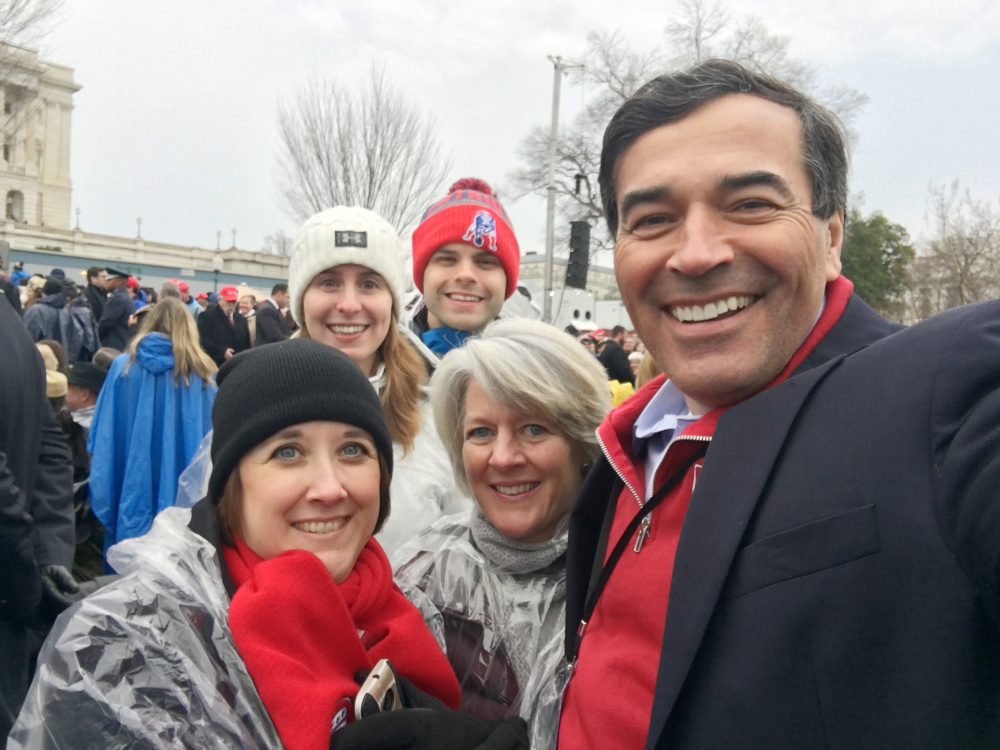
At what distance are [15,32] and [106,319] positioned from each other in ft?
28.7

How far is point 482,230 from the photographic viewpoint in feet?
10.2

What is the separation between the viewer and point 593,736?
1379 millimetres

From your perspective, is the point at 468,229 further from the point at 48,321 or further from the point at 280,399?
the point at 48,321

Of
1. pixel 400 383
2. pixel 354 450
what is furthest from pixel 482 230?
pixel 354 450

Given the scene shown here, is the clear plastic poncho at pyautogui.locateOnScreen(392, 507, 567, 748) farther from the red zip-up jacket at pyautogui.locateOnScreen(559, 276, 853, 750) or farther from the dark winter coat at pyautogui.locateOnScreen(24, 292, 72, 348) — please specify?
the dark winter coat at pyautogui.locateOnScreen(24, 292, 72, 348)

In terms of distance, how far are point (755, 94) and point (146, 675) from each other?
160 centimetres

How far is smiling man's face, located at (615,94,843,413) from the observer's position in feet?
4.47

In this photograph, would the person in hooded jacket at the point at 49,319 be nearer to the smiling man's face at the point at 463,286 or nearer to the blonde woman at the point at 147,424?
the blonde woman at the point at 147,424

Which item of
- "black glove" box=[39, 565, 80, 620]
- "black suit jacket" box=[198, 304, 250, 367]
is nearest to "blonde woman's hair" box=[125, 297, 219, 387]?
"black glove" box=[39, 565, 80, 620]

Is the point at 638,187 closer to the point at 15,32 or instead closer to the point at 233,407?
the point at 233,407

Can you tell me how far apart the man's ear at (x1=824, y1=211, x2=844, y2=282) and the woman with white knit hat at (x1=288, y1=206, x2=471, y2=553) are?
59.9 inches

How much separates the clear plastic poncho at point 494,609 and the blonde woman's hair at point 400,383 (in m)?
0.55

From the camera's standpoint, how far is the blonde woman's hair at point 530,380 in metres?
2.01

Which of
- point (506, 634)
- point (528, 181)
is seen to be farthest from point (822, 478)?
point (528, 181)
